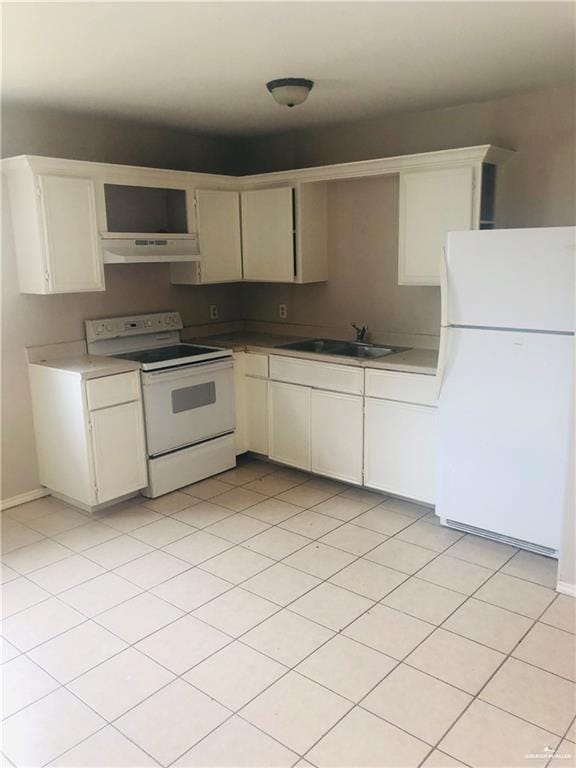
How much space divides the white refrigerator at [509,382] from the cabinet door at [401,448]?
23 centimetres

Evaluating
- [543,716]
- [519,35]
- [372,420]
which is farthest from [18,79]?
[543,716]

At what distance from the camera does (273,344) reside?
4371 mm

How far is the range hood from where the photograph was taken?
3.71 meters

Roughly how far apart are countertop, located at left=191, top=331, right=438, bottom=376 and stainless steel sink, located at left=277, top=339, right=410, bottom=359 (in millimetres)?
111

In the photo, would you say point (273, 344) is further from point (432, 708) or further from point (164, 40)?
point (432, 708)

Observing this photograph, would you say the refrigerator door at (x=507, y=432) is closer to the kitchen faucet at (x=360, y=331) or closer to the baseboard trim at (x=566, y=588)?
the baseboard trim at (x=566, y=588)

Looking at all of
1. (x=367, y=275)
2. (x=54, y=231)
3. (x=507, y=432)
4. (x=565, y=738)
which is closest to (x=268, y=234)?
(x=367, y=275)

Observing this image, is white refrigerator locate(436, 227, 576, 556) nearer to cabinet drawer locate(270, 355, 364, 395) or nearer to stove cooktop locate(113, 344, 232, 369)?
cabinet drawer locate(270, 355, 364, 395)

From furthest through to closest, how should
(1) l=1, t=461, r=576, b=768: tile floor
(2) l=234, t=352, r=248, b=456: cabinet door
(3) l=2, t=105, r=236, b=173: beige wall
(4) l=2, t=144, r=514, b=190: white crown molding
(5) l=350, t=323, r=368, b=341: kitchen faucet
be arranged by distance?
(2) l=234, t=352, r=248, b=456: cabinet door < (5) l=350, t=323, r=368, b=341: kitchen faucet < (3) l=2, t=105, r=236, b=173: beige wall < (4) l=2, t=144, r=514, b=190: white crown molding < (1) l=1, t=461, r=576, b=768: tile floor

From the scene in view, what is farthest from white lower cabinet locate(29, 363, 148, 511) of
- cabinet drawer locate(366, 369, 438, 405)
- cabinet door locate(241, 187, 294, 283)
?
cabinet drawer locate(366, 369, 438, 405)

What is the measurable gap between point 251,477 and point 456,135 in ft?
8.47

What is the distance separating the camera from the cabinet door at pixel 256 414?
432 cm

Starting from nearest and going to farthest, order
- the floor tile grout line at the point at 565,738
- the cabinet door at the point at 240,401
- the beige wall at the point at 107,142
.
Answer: the floor tile grout line at the point at 565,738 → the beige wall at the point at 107,142 → the cabinet door at the point at 240,401

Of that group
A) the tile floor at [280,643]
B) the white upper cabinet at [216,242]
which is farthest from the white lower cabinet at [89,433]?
the white upper cabinet at [216,242]
